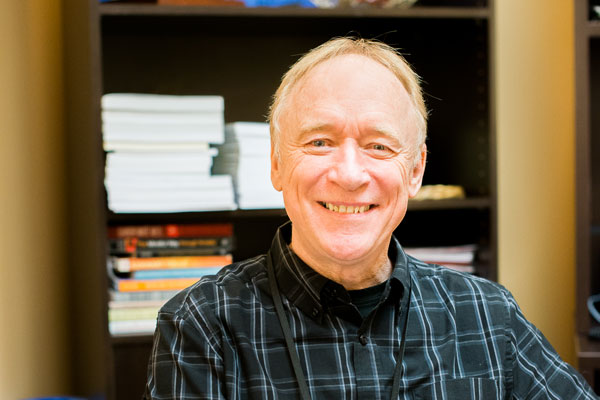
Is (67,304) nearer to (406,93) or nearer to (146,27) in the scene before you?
(146,27)

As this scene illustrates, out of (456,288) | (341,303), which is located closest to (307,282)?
(341,303)

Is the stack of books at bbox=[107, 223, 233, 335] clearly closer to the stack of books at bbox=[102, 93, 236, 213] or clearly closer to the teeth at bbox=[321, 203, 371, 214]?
the stack of books at bbox=[102, 93, 236, 213]

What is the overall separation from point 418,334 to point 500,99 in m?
1.45

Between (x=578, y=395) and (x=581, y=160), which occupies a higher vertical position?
(x=581, y=160)

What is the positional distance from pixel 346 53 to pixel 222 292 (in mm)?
496

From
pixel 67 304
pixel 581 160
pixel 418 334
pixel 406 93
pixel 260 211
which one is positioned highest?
pixel 406 93

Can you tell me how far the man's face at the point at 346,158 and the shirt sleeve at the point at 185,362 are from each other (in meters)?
0.26

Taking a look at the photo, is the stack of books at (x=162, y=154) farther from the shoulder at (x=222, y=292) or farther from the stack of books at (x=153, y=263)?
the shoulder at (x=222, y=292)

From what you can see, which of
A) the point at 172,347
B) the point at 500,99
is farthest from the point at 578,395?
the point at 500,99

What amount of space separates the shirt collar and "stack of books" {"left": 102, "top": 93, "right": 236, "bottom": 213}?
66 cm

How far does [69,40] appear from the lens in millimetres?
2354

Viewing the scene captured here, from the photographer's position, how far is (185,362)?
3.73 ft

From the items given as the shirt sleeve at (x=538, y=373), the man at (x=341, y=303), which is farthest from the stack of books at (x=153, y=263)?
the shirt sleeve at (x=538, y=373)

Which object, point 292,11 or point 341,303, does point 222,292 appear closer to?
point 341,303
